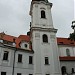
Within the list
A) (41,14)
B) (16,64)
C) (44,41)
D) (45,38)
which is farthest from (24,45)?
(41,14)

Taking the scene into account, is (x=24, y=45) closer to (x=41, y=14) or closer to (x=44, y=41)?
(x=44, y=41)

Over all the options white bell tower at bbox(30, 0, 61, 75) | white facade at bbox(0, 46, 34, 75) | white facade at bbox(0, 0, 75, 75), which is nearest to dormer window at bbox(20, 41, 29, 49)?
white facade at bbox(0, 0, 75, 75)

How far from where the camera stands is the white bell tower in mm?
29000

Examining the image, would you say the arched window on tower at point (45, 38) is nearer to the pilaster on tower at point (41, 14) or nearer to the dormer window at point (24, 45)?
the pilaster on tower at point (41, 14)

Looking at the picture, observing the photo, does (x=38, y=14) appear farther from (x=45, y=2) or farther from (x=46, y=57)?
(x=46, y=57)

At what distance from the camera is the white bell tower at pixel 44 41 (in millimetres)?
29000

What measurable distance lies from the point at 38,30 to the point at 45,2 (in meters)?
8.07

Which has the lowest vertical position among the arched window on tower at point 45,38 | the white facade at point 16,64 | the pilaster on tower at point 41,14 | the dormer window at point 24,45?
the white facade at point 16,64

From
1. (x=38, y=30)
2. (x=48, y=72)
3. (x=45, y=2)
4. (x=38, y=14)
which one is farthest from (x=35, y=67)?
(x=45, y=2)

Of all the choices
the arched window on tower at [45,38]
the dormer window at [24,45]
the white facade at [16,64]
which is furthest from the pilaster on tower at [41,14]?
the white facade at [16,64]

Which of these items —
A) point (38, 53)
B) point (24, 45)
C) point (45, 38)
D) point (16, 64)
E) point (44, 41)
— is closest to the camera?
point (16, 64)

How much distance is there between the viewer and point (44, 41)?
1252 inches

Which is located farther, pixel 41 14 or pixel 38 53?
pixel 41 14

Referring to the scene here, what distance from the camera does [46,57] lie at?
30062 millimetres
